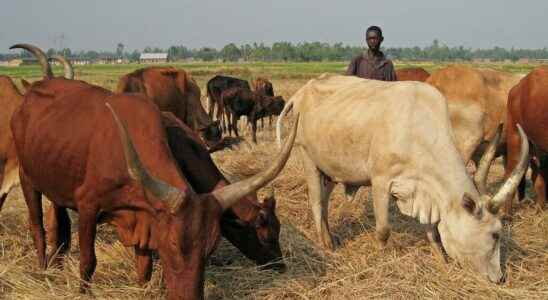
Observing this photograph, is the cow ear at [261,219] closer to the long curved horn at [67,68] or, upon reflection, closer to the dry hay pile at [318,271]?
the dry hay pile at [318,271]

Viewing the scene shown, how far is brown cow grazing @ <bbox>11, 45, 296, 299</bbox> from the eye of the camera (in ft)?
11.7

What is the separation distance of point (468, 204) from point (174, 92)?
6933 mm

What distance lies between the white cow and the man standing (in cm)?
191

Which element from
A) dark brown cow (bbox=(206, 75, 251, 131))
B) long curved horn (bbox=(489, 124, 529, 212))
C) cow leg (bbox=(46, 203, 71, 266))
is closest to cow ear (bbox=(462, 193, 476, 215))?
long curved horn (bbox=(489, 124, 529, 212))

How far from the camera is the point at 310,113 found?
6395 mm

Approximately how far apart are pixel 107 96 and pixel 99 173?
0.81m

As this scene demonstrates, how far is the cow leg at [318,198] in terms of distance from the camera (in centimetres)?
634

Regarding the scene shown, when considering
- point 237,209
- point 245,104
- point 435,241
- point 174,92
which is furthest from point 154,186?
point 245,104

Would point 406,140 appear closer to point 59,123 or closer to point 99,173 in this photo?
point 99,173

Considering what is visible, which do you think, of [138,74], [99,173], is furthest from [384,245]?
[138,74]

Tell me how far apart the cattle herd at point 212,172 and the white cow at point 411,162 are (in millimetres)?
11

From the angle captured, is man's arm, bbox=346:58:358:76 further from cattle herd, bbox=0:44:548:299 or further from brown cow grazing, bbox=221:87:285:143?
brown cow grazing, bbox=221:87:285:143

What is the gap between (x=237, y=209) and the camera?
4.49 meters

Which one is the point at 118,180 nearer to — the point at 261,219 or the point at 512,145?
the point at 261,219
